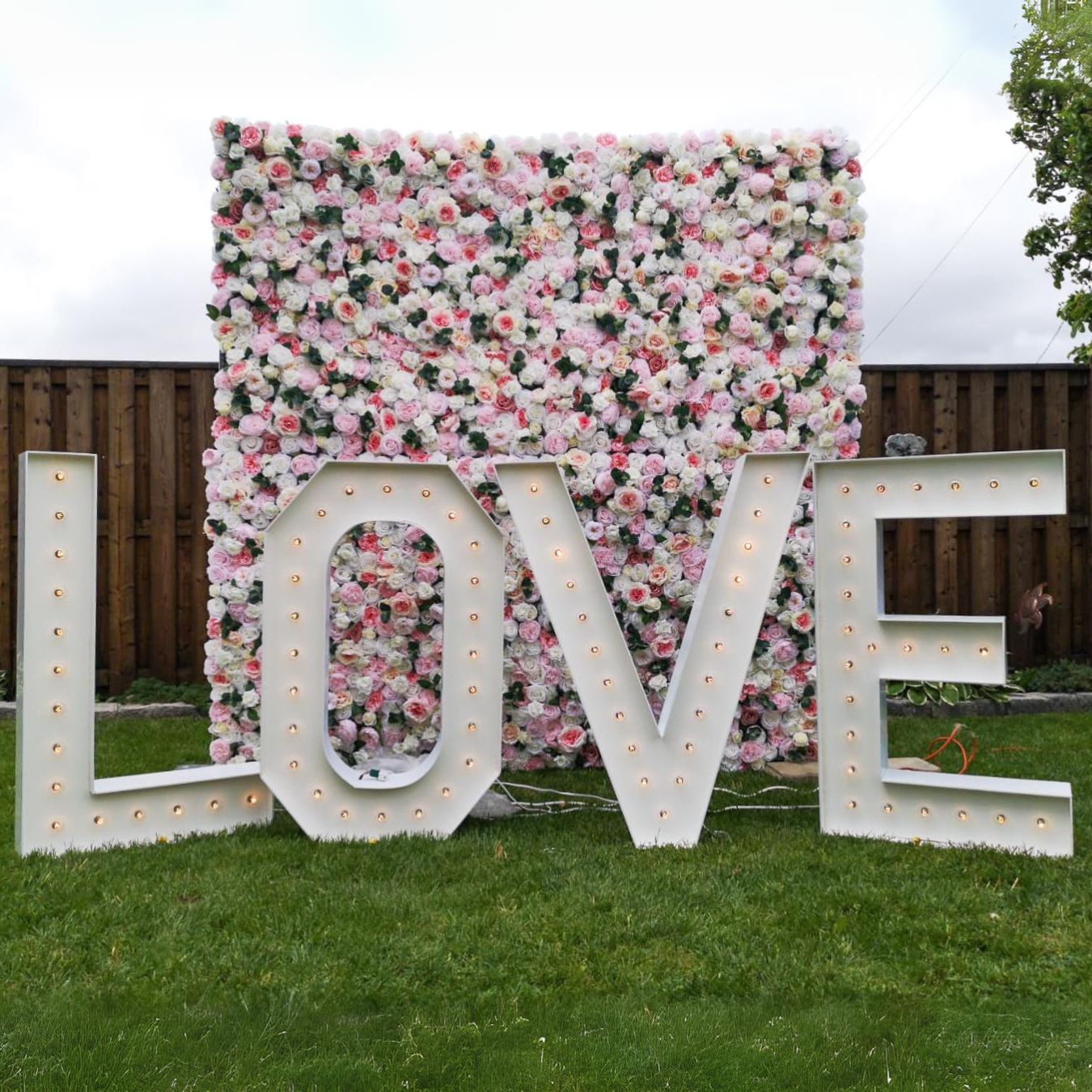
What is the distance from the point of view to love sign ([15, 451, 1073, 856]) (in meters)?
3.34

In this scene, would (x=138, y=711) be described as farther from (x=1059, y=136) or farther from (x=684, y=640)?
(x=1059, y=136)

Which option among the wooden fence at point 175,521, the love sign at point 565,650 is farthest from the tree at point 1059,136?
the love sign at point 565,650

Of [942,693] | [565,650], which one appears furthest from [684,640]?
[942,693]

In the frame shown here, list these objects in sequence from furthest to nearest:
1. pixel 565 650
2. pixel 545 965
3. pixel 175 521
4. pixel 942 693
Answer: pixel 175 521, pixel 942 693, pixel 565 650, pixel 545 965

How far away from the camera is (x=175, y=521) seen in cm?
678

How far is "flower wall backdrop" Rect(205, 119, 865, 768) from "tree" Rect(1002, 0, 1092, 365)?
306 centimetres

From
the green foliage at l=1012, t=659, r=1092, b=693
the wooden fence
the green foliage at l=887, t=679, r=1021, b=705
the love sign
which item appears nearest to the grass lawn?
the love sign

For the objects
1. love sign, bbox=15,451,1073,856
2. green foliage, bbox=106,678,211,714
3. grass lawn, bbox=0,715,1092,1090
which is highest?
love sign, bbox=15,451,1073,856

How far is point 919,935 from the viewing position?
2615 mm

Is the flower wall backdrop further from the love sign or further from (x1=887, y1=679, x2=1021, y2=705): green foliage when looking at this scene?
(x1=887, y1=679, x2=1021, y2=705): green foliage

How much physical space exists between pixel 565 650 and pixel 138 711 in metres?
3.76

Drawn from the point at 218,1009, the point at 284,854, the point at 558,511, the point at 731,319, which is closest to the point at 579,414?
the point at 731,319

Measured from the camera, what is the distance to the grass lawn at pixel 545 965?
6.47 ft

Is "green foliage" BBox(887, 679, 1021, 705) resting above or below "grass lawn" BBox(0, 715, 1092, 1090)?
above
